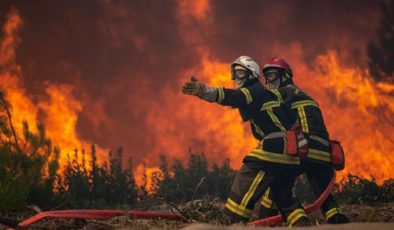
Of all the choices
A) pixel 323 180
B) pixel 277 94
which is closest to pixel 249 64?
pixel 277 94

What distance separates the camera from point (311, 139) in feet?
19.6

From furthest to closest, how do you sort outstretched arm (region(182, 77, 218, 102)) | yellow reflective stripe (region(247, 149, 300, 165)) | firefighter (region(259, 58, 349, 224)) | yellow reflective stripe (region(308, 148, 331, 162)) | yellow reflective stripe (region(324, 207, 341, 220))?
yellow reflective stripe (region(324, 207, 341, 220)), firefighter (region(259, 58, 349, 224)), yellow reflective stripe (region(308, 148, 331, 162)), yellow reflective stripe (region(247, 149, 300, 165)), outstretched arm (region(182, 77, 218, 102))

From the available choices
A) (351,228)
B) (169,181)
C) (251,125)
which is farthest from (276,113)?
(169,181)

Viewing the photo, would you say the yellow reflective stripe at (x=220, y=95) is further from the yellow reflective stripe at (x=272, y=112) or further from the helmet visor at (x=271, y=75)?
the helmet visor at (x=271, y=75)

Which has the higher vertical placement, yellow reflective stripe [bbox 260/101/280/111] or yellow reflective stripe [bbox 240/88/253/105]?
yellow reflective stripe [bbox 240/88/253/105]

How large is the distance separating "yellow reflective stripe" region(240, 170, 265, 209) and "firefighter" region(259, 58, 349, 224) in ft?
1.31

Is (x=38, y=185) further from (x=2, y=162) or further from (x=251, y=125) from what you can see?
(x=251, y=125)

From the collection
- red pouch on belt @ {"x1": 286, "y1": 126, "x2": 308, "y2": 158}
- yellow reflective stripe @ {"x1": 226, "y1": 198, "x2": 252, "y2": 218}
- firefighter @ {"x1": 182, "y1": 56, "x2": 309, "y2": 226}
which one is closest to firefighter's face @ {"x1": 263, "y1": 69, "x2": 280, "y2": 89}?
firefighter @ {"x1": 182, "y1": 56, "x2": 309, "y2": 226}

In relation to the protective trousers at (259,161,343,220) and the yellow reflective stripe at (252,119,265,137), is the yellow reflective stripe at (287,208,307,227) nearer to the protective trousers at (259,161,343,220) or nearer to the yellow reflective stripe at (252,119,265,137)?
the protective trousers at (259,161,343,220)

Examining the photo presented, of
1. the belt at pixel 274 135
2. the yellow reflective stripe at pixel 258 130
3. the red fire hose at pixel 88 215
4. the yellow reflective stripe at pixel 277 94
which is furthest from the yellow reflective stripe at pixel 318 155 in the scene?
the red fire hose at pixel 88 215

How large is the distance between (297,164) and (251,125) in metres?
0.66

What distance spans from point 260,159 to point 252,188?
0.30 metres

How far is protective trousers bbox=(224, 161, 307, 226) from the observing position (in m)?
5.66

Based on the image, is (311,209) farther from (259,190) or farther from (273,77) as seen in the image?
(273,77)
